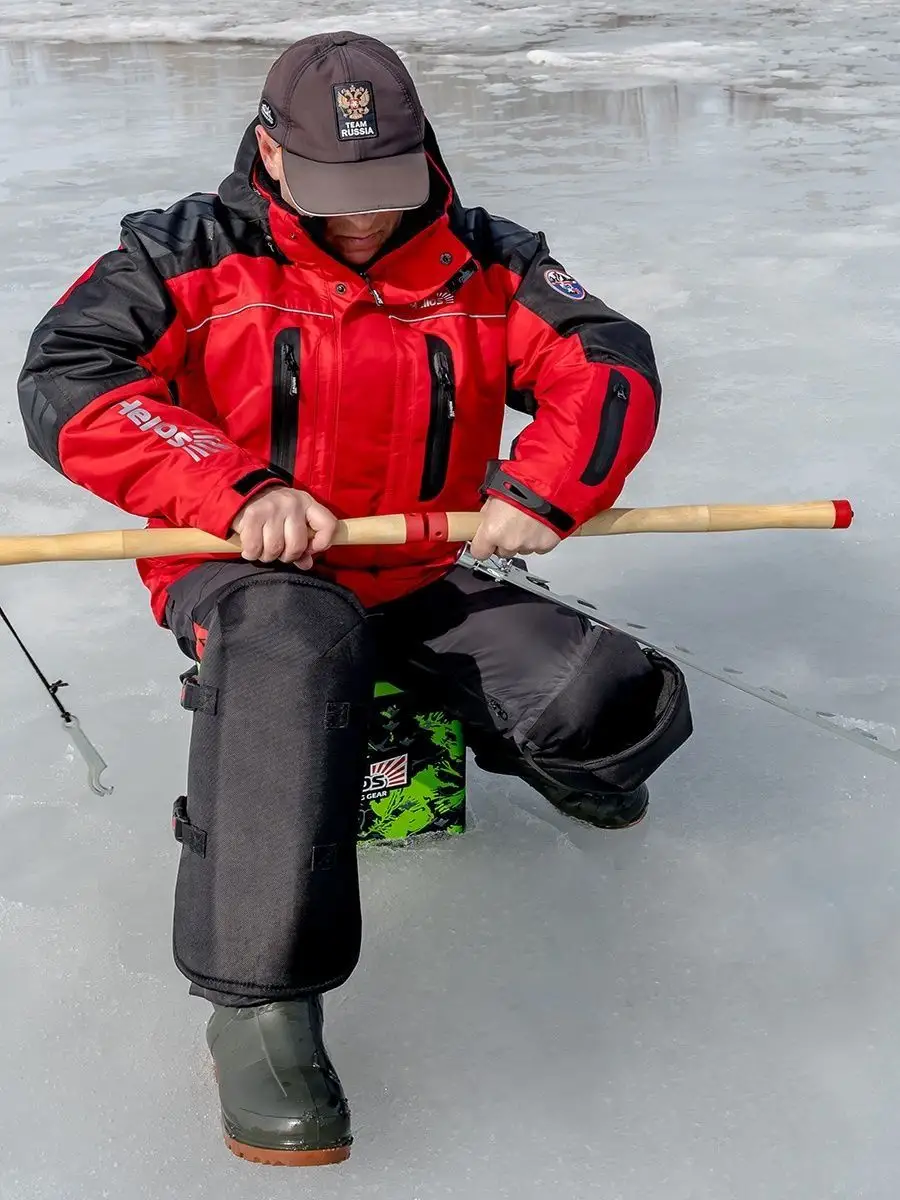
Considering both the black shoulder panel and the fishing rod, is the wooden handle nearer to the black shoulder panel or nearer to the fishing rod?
the fishing rod

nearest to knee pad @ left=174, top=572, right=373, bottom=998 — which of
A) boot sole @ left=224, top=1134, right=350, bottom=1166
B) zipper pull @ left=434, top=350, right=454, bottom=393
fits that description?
boot sole @ left=224, top=1134, right=350, bottom=1166

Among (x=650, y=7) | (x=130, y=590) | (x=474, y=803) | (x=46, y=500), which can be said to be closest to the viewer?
(x=474, y=803)

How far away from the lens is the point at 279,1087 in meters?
1.47

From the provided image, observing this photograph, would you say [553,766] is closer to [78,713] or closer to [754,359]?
[78,713]

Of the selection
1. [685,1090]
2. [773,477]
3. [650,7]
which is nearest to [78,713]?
[685,1090]

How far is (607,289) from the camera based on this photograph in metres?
3.83

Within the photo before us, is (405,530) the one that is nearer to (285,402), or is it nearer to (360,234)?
(285,402)

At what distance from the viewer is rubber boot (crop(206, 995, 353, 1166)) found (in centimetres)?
144

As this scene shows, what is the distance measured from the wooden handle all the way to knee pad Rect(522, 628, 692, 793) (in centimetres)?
17

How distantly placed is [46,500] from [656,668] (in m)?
1.48

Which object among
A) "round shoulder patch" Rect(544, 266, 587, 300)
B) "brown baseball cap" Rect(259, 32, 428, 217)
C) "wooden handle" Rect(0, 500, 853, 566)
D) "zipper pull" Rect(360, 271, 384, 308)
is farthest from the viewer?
"round shoulder patch" Rect(544, 266, 587, 300)

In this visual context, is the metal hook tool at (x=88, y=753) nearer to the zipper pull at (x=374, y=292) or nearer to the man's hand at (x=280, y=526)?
the man's hand at (x=280, y=526)

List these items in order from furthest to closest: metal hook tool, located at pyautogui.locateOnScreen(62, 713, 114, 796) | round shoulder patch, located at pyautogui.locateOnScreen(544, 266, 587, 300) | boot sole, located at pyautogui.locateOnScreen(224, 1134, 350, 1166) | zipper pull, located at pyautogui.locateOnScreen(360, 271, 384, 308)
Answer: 1. metal hook tool, located at pyautogui.locateOnScreen(62, 713, 114, 796)
2. round shoulder patch, located at pyautogui.locateOnScreen(544, 266, 587, 300)
3. zipper pull, located at pyautogui.locateOnScreen(360, 271, 384, 308)
4. boot sole, located at pyautogui.locateOnScreen(224, 1134, 350, 1166)

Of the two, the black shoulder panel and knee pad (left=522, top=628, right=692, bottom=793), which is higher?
the black shoulder panel
